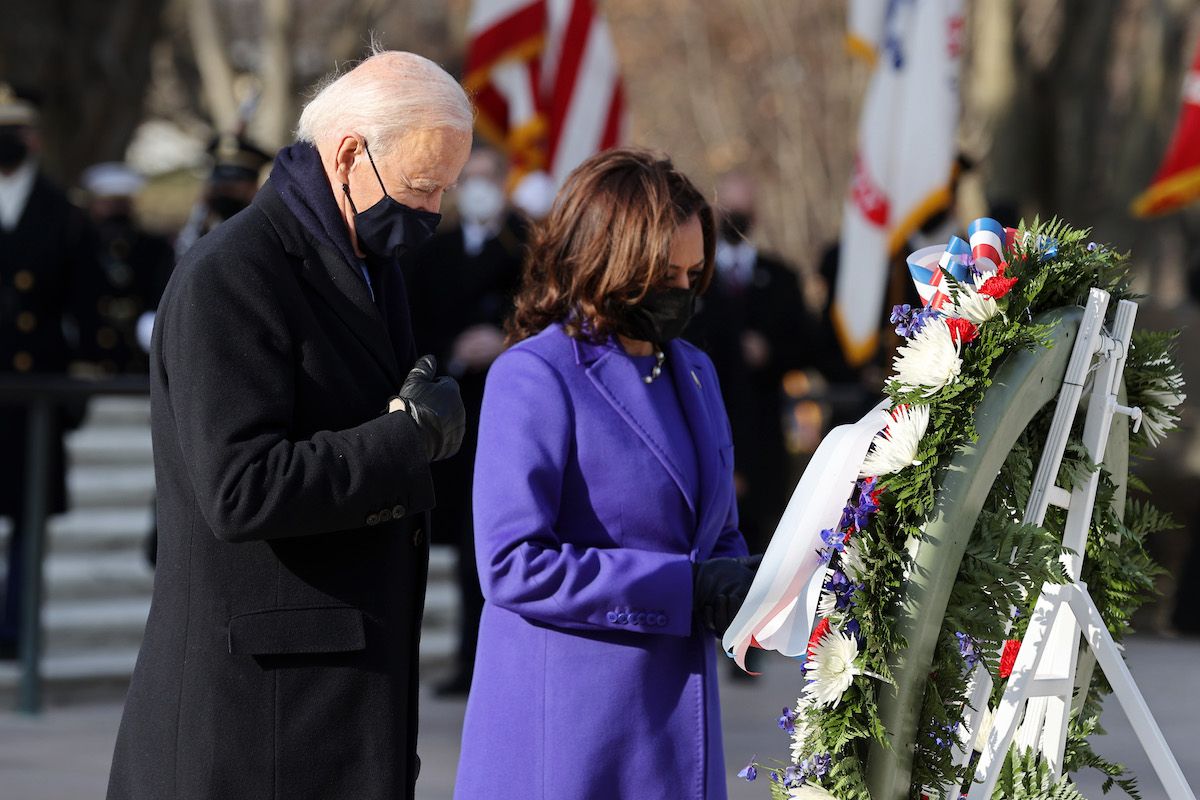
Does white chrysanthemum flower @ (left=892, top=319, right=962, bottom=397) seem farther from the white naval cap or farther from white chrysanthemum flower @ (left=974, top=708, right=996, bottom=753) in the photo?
the white naval cap

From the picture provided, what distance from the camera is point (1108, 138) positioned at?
14195mm

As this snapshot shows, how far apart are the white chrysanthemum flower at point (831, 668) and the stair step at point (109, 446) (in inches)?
328

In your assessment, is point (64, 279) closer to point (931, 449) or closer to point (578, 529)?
point (578, 529)

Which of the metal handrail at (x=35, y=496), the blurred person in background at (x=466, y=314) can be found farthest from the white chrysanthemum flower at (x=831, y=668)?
the metal handrail at (x=35, y=496)

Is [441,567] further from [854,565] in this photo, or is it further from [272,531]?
[854,565]

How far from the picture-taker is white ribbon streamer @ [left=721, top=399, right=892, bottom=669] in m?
2.57

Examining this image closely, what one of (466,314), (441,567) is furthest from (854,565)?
(441,567)


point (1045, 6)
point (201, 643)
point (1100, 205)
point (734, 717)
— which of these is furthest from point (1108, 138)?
point (201, 643)

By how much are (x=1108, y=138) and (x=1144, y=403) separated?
11673 millimetres

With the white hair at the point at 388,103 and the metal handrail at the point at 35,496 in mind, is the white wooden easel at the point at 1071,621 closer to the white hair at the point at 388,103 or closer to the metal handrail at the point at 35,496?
the white hair at the point at 388,103

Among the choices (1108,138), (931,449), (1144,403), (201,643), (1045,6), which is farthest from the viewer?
(1045,6)

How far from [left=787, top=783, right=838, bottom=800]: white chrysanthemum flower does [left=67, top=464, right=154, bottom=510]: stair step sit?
770 centimetres

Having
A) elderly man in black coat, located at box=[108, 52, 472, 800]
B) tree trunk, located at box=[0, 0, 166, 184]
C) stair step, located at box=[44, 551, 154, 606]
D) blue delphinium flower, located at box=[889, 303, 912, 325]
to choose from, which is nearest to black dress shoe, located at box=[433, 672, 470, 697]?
stair step, located at box=[44, 551, 154, 606]

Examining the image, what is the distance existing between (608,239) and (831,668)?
1.02 metres
